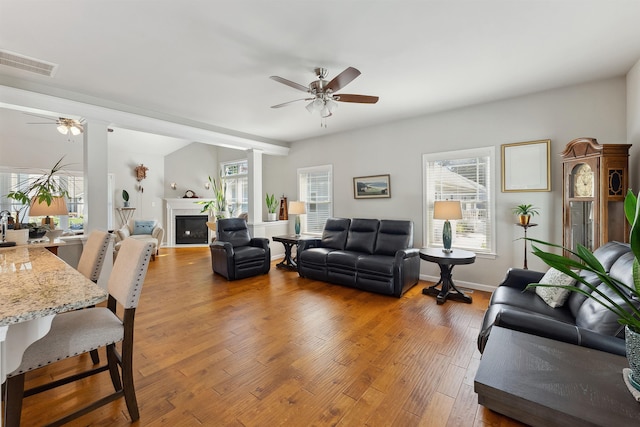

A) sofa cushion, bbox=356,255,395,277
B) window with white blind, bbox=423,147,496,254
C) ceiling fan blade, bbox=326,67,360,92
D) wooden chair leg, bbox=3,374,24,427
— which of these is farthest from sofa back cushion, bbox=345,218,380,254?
wooden chair leg, bbox=3,374,24,427

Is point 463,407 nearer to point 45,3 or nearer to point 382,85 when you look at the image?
point 382,85

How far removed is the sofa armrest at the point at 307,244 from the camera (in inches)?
190

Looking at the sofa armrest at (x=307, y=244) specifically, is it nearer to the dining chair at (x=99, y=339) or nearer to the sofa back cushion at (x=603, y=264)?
the dining chair at (x=99, y=339)

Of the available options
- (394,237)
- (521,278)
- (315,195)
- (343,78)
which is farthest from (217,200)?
(521,278)

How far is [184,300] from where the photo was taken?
3.67m

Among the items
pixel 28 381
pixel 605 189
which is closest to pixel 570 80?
pixel 605 189

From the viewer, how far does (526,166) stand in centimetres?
368

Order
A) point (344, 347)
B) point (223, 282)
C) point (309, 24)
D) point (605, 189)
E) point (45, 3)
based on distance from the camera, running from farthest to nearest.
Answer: point (223, 282) < point (605, 189) < point (344, 347) < point (309, 24) < point (45, 3)

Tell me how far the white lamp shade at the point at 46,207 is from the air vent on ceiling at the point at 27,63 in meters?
1.35

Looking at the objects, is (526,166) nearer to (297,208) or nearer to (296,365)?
(297,208)

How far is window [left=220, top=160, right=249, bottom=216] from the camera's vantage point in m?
8.27

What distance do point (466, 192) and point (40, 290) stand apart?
15.2 ft

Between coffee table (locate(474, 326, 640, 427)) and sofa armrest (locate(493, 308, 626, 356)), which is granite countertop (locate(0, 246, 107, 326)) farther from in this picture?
sofa armrest (locate(493, 308, 626, 356))

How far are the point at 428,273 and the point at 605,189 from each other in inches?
96.1
